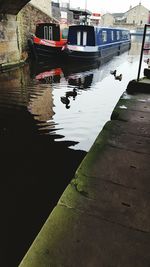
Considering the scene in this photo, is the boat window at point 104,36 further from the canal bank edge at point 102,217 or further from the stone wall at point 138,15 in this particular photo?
the stone wall at point 138,15

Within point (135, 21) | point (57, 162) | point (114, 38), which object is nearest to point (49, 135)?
point (57, 162)

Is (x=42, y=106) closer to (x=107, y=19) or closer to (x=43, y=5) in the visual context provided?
(x=43, y=5)

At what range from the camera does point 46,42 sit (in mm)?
17297

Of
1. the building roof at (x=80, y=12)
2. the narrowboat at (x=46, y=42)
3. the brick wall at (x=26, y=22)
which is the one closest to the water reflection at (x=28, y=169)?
the brick wall at (x=26, y=22)

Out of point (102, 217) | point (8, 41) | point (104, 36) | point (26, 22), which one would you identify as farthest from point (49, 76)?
point (102, 217)

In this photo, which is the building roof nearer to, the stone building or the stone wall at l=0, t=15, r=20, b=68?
the stone wall at l=0, t=15, r=20, b=68

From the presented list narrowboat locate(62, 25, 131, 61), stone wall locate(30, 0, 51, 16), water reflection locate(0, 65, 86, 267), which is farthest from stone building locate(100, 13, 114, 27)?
water reflection locate(0, 65, 86, 267)

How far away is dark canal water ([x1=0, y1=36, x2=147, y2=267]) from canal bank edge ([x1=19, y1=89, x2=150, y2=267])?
1344 mm

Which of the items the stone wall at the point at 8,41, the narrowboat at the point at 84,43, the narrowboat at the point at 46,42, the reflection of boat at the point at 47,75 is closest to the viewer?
the reflection of boat at the point at 47,75

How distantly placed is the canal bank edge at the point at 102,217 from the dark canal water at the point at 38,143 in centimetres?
134

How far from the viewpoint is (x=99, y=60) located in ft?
60.8

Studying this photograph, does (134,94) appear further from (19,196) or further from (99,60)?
(99,60)

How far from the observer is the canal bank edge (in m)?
1.35

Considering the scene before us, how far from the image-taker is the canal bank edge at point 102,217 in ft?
4.43
